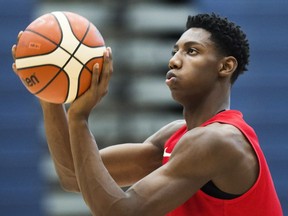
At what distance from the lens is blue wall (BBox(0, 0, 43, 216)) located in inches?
405

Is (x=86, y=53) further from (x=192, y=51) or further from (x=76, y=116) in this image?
(x=192, y=51)

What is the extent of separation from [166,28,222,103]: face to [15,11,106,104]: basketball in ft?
1.49

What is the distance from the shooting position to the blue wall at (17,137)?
10297 mm

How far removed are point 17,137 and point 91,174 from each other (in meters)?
6.62

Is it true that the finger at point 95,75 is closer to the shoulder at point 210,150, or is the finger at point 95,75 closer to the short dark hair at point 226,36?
the shoulder at point 210,150

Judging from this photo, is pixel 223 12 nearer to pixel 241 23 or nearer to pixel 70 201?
pixel 241 23

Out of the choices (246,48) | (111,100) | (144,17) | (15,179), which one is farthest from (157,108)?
(246,48)

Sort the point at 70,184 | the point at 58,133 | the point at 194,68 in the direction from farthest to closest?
the point at 70,184, the point at 58,133, the point at 194,68

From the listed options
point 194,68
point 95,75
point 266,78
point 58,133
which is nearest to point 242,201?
point 194,68

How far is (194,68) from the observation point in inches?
168

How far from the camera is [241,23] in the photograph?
1025 cm

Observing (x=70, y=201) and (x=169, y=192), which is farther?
(x=70, y=201)

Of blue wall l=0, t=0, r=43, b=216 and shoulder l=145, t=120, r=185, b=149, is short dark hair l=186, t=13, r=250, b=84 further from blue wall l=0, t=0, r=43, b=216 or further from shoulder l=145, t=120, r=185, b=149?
blue wall l=0, t=0, r=43, b=216

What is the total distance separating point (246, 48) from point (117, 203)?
1277 mm
